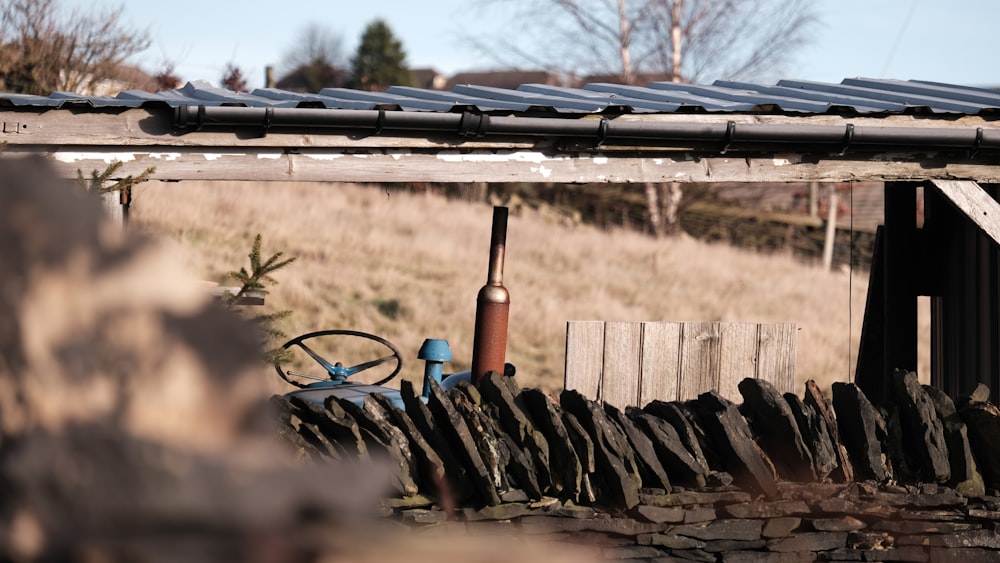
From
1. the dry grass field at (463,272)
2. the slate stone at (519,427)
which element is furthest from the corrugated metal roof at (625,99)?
the dry grass field at (463,272)

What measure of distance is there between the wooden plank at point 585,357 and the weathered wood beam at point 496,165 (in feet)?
4.09

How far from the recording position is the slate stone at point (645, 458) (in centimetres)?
459

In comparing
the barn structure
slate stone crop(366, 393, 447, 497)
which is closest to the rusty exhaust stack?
the barn structure

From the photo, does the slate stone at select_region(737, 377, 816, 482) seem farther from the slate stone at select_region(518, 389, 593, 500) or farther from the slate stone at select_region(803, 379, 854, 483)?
the slate stone at select_region(518, 389, 593, 500)

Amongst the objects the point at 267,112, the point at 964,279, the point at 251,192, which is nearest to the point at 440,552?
the point at 267,112

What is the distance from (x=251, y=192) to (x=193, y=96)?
1564 centimetres

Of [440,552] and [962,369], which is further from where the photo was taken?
[962,369]

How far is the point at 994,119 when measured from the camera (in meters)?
5.60

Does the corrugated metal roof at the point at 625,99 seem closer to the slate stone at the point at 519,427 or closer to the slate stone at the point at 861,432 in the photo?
the slate stone at the point at 519,427

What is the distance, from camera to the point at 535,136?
524 cm

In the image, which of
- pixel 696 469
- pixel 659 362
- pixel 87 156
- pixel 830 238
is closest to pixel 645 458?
pixel 696 469

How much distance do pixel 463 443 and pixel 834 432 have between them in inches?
67.2

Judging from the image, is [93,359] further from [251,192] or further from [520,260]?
[251,192]

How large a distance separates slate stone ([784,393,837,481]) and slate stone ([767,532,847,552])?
25 cm
